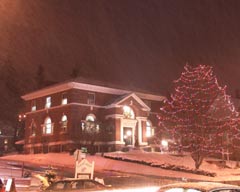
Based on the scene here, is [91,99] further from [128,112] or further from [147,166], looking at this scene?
[147,166]

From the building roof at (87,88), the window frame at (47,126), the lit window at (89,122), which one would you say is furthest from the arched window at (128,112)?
the window frame at (47,126)

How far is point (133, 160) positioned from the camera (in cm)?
3888

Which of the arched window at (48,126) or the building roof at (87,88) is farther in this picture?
the arched window at (48,126)

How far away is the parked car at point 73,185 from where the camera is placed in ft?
51.8

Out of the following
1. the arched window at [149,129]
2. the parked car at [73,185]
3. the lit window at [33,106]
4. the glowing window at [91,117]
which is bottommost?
the parked car at [73,185]

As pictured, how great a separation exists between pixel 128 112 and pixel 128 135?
119 inches

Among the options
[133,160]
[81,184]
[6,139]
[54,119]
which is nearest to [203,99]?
[133,160]

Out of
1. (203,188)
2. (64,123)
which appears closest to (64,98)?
(64,123)

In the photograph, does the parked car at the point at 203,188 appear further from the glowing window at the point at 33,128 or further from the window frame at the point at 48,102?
the glowing window at the point at 33,128

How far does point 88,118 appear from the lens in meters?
50.0

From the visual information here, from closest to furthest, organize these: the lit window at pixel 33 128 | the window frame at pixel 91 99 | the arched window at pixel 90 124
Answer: the arched window at pixel 90 124, the window frame at pixel 91 99, the lit window at pixel 33 128

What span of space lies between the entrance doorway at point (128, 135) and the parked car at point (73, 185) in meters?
33.8

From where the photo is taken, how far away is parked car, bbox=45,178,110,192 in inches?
622

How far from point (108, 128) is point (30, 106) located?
13783mm
